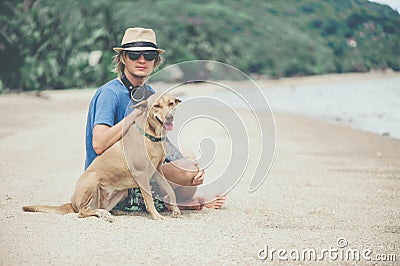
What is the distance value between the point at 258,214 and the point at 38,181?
287cm

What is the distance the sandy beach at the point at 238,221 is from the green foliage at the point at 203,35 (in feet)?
10.6

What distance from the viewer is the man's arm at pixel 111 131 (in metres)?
4.02

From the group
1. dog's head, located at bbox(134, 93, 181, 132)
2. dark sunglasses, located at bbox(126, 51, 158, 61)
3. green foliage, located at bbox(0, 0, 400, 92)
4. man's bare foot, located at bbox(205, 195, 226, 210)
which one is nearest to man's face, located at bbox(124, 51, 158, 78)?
dark sunglasses, located at bbox(126, 51, 158, 61)

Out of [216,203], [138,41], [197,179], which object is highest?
[138,41]

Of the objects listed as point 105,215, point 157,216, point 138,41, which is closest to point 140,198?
point 157,216

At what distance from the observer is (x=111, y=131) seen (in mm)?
4074

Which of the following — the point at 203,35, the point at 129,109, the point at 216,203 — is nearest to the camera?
the point at 129,109

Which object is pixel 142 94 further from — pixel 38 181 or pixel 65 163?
pixel 65 163

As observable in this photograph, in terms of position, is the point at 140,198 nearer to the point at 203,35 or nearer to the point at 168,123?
the point at 168,123

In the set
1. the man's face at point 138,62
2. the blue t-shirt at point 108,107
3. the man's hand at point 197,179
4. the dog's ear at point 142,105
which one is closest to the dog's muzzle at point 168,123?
the dog's ear at point 142,105

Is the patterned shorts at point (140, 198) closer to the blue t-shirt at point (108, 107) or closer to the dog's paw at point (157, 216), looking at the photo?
the dog's paw at point (157, 216)

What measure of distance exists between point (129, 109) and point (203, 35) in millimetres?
49815

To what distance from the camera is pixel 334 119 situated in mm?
15352

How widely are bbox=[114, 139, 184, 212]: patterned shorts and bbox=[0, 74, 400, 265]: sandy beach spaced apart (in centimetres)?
18
